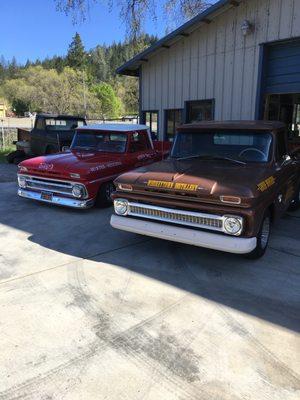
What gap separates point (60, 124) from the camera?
Answer: 47.4 feet

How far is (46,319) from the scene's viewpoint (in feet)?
12.2

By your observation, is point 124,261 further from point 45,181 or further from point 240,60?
point 240,60

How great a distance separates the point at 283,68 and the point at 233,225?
683 centimetres

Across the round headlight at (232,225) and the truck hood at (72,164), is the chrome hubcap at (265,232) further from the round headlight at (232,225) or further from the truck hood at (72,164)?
the truck hood at (72,164)

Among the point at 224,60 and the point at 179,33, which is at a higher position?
the point at 179,33

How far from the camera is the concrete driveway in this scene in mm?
2850

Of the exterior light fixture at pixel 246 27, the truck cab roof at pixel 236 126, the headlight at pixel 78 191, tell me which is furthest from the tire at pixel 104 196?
the exterior light fixture at pixel 246 27

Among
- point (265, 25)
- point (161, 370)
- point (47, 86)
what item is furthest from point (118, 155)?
point (47, 86)

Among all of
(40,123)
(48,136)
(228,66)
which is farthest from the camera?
(40,123)

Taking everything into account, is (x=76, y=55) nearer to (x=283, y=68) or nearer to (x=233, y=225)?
(x=283, y=68)

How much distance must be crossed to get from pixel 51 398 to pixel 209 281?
7.79 ft

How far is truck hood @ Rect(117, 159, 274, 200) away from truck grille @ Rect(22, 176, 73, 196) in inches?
95.0

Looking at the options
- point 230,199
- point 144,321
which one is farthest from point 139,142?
point 144,321

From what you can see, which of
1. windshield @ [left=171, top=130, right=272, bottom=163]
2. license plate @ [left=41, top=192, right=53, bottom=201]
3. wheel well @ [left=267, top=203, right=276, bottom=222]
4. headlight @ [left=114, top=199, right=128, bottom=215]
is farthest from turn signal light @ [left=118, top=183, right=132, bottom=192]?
license plate @ [left=41, top=192, right=53, bottom=201]
